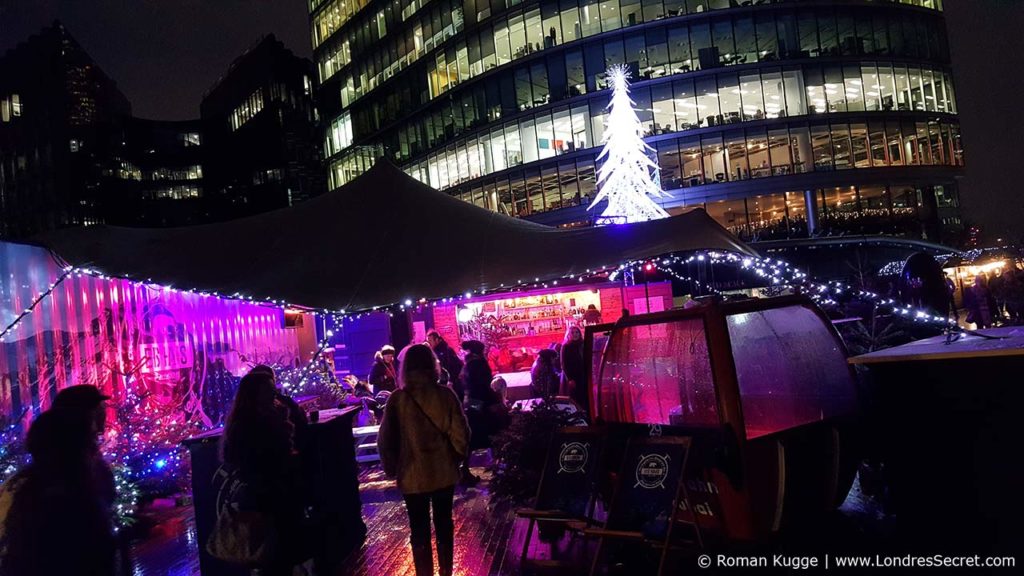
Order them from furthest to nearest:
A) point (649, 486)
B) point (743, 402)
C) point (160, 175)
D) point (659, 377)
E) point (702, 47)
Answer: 1. point (160, 175)
2. point (702, 47)
3. point (659, 377)
4. point (743, 402)
5. point (649, 486)

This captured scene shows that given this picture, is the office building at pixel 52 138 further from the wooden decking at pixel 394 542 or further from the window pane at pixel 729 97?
the wooden decking at pixel 394 542

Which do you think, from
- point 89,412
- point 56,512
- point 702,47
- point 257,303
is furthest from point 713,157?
point 56,512

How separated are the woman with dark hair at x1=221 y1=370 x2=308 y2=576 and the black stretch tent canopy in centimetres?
190

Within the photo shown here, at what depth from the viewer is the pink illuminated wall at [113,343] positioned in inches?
253

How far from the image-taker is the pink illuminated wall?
6.43 m

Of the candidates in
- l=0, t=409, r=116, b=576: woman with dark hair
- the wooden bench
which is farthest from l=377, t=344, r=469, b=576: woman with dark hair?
the wooden bench

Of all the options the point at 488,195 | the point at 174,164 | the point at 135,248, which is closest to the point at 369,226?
the point at 135,248

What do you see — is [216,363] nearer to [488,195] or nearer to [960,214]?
[488,195]

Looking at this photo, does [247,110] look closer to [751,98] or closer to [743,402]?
[751,98]

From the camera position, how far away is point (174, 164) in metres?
Answer: 74.8

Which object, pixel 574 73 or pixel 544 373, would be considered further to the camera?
pixel 574 73

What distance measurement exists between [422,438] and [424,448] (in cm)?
7

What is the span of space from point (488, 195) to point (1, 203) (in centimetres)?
6240

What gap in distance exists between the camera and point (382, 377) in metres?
10.2
